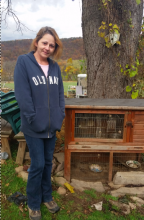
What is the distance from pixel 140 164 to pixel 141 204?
849 mm

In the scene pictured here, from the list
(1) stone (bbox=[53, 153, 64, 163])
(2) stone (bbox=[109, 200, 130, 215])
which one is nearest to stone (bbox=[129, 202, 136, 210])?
(2) stone (bbox=[109, 200, 130, 215])

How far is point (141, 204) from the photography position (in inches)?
102

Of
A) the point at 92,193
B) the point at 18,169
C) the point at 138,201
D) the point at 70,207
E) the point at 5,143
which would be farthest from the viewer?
the point at 5,143

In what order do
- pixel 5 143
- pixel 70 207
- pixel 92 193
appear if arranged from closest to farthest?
pixel 70 207 → pixel 92 193 → pixel 5 143

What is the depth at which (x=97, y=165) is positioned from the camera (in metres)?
3.34

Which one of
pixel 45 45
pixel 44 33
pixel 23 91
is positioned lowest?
pixel 23 91

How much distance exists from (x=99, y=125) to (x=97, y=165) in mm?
910

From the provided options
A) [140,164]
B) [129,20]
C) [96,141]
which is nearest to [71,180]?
[96,141]

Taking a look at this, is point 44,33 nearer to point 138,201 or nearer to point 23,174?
point 23,174

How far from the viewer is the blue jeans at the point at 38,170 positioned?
1986 millimetres

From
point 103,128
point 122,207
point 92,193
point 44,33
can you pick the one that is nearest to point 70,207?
point 92,193

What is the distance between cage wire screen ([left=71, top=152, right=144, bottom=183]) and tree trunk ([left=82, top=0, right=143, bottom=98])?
126 cm

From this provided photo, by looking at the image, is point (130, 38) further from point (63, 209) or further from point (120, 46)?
point (63, 209)

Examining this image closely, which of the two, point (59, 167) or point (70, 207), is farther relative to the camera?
point (59, 167)
